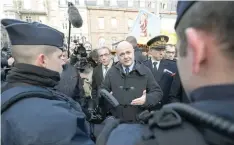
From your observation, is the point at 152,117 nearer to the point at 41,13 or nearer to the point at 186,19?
the point at 186,19

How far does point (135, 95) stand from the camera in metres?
2.81

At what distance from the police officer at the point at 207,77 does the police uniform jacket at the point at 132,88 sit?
2.07 m

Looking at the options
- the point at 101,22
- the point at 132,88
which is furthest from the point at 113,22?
the point at 132,88

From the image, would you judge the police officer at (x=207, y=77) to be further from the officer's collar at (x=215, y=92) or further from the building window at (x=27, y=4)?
the building window at (x=27, y=4)

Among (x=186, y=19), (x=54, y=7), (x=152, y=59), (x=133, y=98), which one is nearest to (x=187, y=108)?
(x=186, y=19)

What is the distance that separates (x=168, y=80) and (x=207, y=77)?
2721 mm

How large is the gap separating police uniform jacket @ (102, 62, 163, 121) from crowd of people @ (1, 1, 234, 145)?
11mm

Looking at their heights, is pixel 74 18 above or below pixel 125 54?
above

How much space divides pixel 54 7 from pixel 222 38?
107 feet

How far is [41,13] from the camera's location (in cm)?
3203

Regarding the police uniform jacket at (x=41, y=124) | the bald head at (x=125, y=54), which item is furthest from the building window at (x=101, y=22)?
the police uniform jacket at (x=41, y=124)

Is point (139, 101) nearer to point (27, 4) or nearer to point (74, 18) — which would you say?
point (74, 18)

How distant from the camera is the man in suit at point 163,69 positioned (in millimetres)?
3176

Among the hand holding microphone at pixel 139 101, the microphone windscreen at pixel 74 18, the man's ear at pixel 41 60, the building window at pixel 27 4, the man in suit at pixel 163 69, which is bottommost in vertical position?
the hand holding microphone at pixel 139 101
